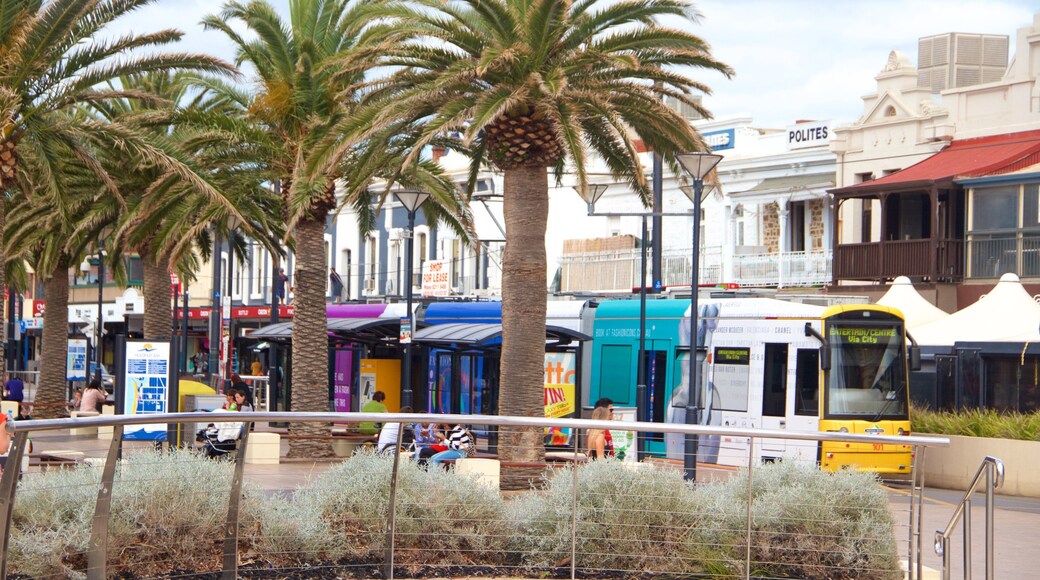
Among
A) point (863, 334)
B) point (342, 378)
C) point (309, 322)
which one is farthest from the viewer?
point (342, 378)

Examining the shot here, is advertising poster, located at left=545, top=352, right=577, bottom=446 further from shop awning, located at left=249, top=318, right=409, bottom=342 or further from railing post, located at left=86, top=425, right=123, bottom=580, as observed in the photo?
railing post, located at left=86, top=425, right=123, bottom=580

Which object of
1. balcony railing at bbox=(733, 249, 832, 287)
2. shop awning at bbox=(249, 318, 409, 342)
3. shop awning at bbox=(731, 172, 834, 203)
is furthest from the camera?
shop awning at bbox=(731, 172, 834, 203)

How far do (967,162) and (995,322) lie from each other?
33.3 ft

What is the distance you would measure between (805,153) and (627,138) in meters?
23.7

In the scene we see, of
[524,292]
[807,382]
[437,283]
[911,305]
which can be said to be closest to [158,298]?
[524,292]

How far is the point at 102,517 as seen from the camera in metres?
9.45

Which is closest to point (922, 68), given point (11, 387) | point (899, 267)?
point (899, 267)

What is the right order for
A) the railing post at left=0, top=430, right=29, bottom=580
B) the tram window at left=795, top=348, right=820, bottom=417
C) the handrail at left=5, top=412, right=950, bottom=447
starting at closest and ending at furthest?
the railing post at left=0, top=430, right=29, bottom=580
the handrail at left=5, top=412, right=950, bottom=447
the tram window at left=795, top=348, right=820, bottom=417

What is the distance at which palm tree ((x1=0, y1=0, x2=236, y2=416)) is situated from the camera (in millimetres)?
19953

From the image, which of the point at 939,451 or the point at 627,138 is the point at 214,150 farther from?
the point at 939,451

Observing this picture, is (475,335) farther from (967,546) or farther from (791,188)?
(967,546)

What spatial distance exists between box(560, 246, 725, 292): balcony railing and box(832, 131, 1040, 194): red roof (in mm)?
6727

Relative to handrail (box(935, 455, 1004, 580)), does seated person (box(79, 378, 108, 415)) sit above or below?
below

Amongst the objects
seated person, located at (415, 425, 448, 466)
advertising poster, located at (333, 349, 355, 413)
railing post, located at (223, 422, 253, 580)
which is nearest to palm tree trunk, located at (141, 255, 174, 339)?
advertising poster, located at (333, 349, 355, 413)
